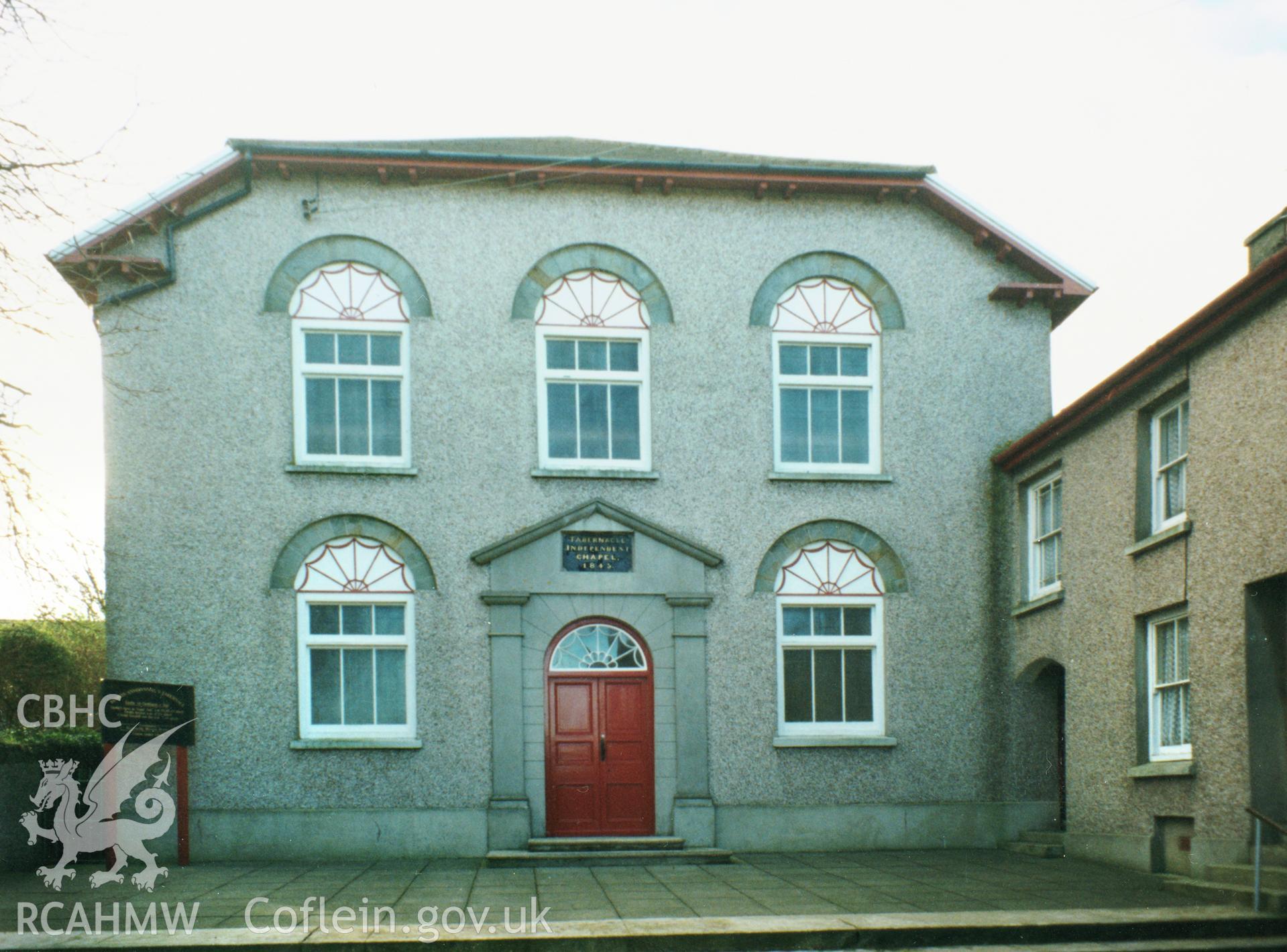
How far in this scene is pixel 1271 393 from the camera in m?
11.3

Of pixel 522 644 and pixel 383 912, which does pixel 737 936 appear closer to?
pixel 383 912

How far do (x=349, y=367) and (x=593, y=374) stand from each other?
2.90 m

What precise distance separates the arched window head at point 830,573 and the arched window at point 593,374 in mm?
2186

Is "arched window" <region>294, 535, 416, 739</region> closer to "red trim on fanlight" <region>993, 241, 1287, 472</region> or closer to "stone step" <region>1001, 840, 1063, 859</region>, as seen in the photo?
"stone step" <region>1001, 840, 1063, 859</region>

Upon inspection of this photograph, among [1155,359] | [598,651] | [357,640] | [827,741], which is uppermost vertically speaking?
[1155,359]

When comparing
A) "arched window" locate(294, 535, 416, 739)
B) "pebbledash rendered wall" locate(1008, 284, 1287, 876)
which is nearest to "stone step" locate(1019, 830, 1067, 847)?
"pebbledash rendered wall" locate(1008, 284, 1287, 876)

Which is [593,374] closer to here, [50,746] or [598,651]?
[598,651]

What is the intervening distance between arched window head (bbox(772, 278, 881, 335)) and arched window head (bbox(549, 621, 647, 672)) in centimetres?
426

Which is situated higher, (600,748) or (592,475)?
(592,475)

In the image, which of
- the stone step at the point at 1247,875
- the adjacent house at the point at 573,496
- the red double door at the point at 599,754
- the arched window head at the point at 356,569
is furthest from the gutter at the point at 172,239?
the stone step at the point at 1247,875

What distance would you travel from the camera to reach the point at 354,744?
15.5 metres

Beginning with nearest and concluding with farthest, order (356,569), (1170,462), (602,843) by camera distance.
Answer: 1. (1170,462)
2. (602,843)
3. (356,569)

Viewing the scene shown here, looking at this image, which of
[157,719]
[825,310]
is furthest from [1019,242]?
[157,719]

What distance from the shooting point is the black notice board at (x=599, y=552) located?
16141 mm
